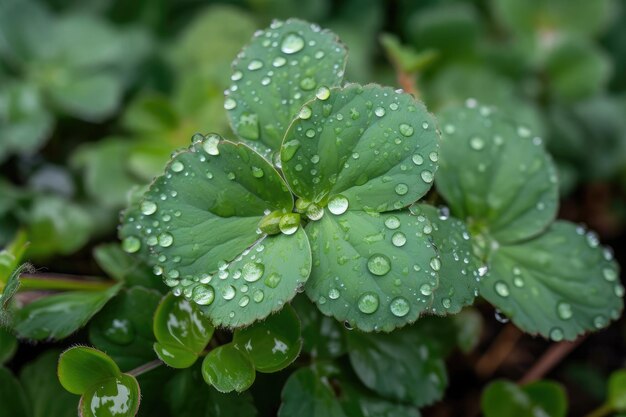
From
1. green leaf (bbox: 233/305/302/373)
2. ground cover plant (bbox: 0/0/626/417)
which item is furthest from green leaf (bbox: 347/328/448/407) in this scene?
green leaf (bbox: 233/305/302/373)

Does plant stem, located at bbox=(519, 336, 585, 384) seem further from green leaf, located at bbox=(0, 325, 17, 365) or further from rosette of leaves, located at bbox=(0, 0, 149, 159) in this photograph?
rosette of leaves, located at bbox=(0, 0, 149, 159)

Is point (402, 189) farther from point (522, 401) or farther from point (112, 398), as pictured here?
point (522, 401)

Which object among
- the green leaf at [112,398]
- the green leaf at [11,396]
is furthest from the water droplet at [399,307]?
the green leaf at [11,396]

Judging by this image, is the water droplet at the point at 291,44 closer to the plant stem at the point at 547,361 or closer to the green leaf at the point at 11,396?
the green leaf at the point at 11,396

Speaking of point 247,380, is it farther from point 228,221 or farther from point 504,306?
point 504,306

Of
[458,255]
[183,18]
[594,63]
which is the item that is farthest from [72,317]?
[594,63]

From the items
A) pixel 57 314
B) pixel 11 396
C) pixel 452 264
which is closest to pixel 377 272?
pixel 452 264
